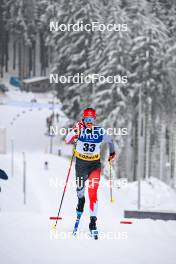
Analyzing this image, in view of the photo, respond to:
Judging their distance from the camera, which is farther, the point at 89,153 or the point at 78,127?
the point at 89,153

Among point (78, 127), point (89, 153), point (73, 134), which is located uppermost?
point (78, 127)

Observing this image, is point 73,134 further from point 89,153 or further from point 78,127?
point 89,153

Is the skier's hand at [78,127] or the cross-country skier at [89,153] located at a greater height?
the skier's hand at [78,127]

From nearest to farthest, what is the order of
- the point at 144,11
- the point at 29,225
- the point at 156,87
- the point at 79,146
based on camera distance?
the point at 79,146, the point at 29,225, the point at 156,87, the point at 144,11

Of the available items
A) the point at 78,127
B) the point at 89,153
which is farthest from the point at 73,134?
the point at 89,153

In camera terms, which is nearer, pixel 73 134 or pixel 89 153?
pixel 73 134

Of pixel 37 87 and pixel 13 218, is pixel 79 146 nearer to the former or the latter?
pixel 13 218

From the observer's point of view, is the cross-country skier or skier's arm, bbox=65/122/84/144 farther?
the cross-country skier

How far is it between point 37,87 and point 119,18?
23.4 meters

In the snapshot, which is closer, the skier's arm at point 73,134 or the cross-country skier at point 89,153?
the skier's arm at point 73,134

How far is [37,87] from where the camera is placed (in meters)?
44.3

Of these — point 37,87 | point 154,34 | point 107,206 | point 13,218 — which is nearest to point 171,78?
point 154,34

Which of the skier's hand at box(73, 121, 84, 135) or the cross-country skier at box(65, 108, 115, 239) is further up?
the skier's hand at box(73, 121, 84, 135)

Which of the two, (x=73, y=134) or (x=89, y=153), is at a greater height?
(x=73, y=134)
